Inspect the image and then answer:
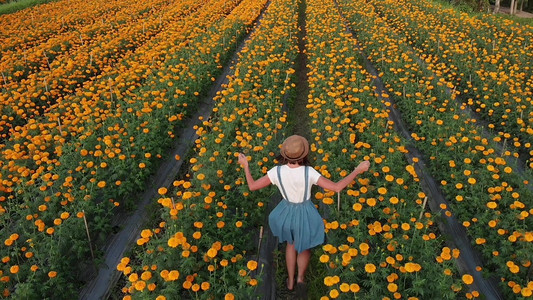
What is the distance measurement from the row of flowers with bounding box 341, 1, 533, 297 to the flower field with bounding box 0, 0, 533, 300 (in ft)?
0.08

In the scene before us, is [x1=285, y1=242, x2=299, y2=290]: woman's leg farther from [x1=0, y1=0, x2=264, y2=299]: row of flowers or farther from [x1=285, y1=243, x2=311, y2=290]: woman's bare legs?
[x1=0, y1=0, x2=264, y2=299]: row of flowers

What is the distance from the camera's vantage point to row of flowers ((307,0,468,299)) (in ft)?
10.3

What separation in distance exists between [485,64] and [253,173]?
683 cm

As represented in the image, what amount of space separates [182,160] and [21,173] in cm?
232

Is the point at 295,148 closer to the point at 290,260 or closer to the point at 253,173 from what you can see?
the point at 290,260

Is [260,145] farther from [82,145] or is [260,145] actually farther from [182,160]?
[82,145]

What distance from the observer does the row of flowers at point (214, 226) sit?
3131 mm

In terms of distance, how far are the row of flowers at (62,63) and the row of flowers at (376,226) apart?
5.24 metres

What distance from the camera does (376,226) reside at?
11.7ft

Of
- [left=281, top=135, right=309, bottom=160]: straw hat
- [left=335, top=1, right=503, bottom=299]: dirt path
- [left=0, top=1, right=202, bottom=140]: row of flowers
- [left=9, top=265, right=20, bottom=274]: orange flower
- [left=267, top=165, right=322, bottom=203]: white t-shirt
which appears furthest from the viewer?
[left=0, top=1, right=202, bottom=140]: row of flowers

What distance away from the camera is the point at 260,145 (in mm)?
5293

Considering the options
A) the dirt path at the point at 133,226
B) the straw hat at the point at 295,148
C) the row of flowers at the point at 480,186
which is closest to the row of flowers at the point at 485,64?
the row of flowers at the point at 480,186

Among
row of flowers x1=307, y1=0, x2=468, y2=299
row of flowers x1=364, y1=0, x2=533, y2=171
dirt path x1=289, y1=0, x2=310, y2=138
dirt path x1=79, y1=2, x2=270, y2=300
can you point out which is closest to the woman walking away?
row of flowers x1=307, y1=0, x2=468, y2=299

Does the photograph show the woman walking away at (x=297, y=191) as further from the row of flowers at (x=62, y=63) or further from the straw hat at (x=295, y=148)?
the row of flowers at (x=62, y=63)
